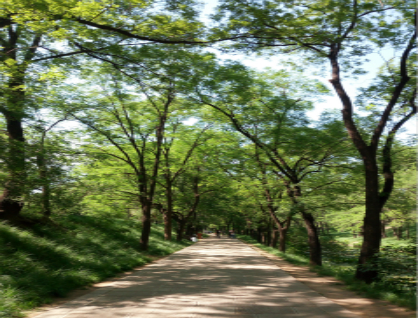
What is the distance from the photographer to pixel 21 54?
10.2 meters

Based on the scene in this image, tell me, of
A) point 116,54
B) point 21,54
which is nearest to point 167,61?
point 116,54

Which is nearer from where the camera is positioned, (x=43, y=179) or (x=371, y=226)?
(x=43, y=179)

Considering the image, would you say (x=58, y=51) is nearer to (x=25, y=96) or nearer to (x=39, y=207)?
(x=25, y=96)

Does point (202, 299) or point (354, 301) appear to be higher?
point (354, 301)

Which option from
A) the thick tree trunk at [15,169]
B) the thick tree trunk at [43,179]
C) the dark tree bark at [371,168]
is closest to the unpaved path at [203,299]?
the dark tree bark at [371,168]

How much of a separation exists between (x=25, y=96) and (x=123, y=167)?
12.2 meters

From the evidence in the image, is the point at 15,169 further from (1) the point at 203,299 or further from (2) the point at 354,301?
(2) the point at 354,301

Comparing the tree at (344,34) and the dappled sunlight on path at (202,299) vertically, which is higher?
the tree at (344,34)

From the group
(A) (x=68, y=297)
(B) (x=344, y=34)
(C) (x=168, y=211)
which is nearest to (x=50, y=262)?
(A) (x=68, y=297)

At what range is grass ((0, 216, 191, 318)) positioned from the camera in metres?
6.34

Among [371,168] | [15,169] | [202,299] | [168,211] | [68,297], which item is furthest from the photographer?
[168,211]

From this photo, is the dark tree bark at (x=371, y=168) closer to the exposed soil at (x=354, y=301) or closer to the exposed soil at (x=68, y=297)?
the exposed soil at (x=354, y=301)

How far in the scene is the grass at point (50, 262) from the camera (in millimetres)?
6336

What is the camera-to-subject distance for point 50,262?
903cm
